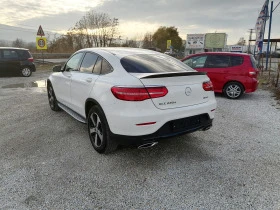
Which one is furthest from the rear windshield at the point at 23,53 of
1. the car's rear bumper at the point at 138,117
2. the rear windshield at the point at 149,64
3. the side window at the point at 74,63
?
the car's rear bumper at the point at 138,117

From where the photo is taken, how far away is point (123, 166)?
124 inches

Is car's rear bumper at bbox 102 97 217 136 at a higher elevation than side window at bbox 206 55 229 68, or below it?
below

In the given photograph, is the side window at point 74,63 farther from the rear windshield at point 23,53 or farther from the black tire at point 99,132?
the rear windshield at point 23,53

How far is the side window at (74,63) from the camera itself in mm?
4340

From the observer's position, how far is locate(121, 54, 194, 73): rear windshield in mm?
3158

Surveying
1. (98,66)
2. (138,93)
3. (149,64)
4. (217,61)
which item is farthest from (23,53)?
(138,93)

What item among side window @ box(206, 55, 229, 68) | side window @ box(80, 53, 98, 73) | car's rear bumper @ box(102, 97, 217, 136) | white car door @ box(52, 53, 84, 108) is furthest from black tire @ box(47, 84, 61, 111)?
side window @ box(206, 55, 229, 68)

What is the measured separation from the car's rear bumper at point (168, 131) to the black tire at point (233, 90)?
4829 millimetres

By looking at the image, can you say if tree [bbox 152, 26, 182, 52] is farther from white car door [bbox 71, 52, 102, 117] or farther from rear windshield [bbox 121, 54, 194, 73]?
rear windshield [bbox 121, 54, 194, 73]

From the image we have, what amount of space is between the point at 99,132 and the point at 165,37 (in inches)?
2255

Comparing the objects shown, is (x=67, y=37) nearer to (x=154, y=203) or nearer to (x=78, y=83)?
(x=78, y=83)

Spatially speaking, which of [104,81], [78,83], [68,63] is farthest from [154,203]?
[68,63]

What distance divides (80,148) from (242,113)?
14.2 ft

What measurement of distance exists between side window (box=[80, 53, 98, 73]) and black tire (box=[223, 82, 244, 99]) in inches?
208
